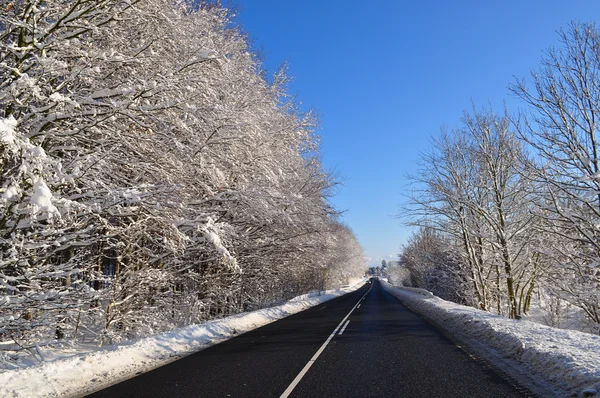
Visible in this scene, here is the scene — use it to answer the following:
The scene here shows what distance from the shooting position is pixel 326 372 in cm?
661

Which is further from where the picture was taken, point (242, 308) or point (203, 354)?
point (242, 308)

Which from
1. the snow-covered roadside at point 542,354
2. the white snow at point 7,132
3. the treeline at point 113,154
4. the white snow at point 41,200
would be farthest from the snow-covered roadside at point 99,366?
the snow-covered roadside at point 542,354

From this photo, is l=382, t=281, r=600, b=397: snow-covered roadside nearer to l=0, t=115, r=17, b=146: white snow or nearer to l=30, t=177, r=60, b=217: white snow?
l=30, t=177, r=60, b=217: white snow

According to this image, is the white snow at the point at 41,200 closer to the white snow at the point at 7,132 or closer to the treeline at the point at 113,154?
the treeline at the point at 113,154

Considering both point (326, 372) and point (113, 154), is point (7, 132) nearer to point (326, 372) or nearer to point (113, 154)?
point (113, 154)

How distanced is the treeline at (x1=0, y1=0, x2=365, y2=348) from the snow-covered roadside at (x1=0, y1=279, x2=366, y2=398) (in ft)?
3.44

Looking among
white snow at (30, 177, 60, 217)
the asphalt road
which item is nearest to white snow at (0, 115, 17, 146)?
white snow at (30, 177, 60, 217)

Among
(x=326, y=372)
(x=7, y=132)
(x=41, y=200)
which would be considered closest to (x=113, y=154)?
(x=7, y=132)

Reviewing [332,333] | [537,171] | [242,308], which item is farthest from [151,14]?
[242,308]

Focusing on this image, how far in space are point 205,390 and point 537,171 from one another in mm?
10469

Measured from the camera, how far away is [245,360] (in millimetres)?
7719

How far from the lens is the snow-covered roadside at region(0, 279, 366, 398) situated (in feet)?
16.9

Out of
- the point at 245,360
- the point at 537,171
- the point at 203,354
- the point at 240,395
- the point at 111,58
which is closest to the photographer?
the point at 240,395

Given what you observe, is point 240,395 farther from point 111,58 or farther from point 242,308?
point 242,308
